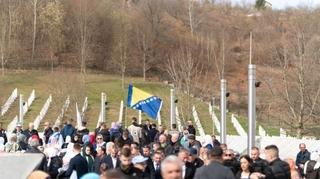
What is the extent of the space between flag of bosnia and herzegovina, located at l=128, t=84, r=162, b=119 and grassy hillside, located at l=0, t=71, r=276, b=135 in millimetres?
17796

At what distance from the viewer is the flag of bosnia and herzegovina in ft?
102

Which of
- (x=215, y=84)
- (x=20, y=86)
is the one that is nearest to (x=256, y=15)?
(x=215, y=84)

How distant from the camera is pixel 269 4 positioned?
469 ft

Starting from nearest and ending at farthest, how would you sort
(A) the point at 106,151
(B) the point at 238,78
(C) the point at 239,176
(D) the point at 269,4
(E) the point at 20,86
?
1. (C) the point at 239,176
2. (A) the point at 106,151
3. (E) the point at 20,86
4. (B) the point at 238,78
5. (D) the point at 269,4

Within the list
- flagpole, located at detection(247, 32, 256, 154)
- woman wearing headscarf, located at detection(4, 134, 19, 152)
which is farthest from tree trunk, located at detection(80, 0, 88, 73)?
woman wearing headscarf, located at detection(4, 134, 19, 152)

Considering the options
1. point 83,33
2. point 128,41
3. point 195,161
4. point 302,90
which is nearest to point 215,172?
point 195,161

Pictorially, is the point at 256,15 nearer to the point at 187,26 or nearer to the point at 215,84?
the point at 187,26

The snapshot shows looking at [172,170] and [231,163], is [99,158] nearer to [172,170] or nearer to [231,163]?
[231,163]

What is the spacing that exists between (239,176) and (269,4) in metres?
134

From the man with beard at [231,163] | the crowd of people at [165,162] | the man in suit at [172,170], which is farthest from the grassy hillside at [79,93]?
the man in suit at [172,170]

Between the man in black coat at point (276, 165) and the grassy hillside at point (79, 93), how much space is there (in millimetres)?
37549

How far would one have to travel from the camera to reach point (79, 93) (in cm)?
5981

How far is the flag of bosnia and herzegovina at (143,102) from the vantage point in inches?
1226

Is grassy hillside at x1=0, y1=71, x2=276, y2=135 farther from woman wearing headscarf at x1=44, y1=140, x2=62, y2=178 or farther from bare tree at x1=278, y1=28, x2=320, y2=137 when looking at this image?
woman wearing headscarf at x1=44, y1=140, x2=62, y2=178
